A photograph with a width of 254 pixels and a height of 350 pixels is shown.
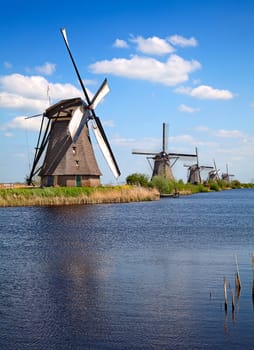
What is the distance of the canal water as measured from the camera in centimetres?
659

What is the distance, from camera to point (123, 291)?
8953mm

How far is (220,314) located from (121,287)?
2366mm

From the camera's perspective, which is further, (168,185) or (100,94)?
(168,185)

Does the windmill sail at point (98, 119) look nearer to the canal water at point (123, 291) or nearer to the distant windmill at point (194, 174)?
the canal water at point (123, 291)

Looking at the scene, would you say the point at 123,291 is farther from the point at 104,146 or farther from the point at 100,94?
the point at 100,94

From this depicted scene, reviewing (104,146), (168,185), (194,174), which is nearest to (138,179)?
(168,185)

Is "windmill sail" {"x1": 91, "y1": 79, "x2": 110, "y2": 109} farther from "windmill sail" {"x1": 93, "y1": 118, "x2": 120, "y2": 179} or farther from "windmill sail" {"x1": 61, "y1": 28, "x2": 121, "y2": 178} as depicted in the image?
"windmill sail" {"x1": 93, "y1": 118, "x2": 120, "y2": 179}

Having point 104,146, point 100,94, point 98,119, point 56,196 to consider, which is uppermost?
point 100,94

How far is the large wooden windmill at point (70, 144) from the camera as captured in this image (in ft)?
116

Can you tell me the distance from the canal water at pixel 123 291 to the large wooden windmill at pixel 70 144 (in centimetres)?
1810

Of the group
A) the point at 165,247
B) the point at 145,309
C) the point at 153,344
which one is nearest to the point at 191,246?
the point at 165,247

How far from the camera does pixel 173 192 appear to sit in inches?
2137

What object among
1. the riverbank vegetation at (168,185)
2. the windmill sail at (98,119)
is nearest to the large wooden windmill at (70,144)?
the windmill sail at (98,119)

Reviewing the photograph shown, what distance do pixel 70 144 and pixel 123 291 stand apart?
27.0 meters
